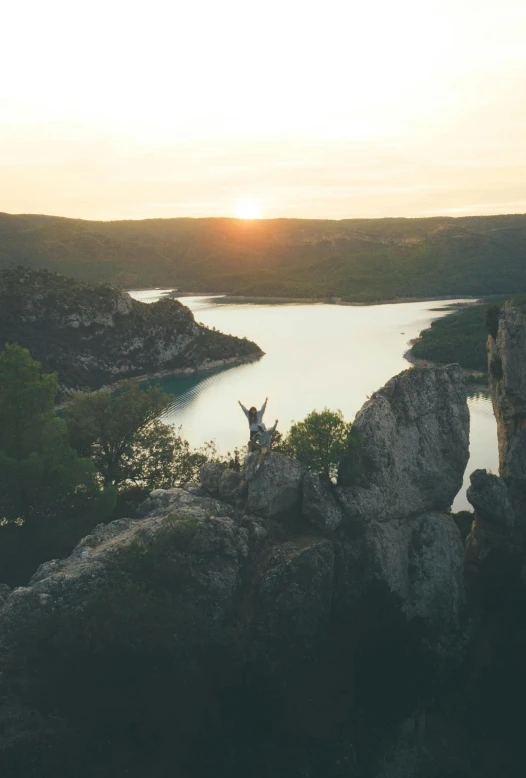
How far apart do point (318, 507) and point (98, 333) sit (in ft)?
218

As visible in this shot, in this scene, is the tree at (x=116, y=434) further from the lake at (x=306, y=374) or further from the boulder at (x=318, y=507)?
the lake at (x=306, y=374)

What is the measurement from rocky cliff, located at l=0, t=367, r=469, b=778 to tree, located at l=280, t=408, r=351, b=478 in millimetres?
763

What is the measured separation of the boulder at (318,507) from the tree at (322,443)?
127cm

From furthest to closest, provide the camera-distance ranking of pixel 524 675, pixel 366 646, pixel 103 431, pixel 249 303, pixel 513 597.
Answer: pixel 249 303 < pixel 103 431 < pixel 513 597 < pixel 524 675 < pixel 366 646

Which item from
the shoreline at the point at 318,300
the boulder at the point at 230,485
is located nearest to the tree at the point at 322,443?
the boulder at the point at 230,485

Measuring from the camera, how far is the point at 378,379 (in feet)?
229

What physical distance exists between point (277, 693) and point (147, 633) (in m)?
3.50

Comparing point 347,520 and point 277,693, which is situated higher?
point 347,520

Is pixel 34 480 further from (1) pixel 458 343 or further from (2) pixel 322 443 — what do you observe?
(1) pixel 458 343

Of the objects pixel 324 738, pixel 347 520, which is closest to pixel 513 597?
pixel 347 520

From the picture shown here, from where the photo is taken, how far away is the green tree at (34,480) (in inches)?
835

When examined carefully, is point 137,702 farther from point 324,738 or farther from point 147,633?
point 324,738

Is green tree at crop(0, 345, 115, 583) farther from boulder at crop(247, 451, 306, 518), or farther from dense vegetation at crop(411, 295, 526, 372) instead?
dense vegetation at crop(411, 295, 526, 372)

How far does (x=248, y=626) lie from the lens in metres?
17.3
